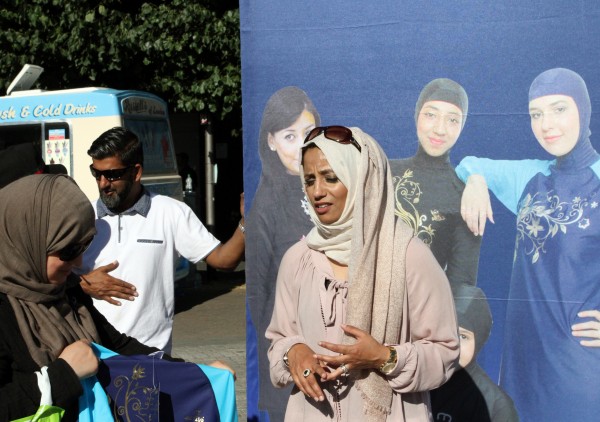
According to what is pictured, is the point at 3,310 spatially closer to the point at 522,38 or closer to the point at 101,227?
the point at 101,227

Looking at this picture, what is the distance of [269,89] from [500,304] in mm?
1749

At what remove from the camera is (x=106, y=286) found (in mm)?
4477

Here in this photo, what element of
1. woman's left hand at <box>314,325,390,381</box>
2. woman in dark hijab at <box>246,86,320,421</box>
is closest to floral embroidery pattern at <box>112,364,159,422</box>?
woman's left hand at <box>314,325,390,381</box>

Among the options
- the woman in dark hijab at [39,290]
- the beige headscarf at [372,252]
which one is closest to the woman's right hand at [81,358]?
the woman in dark hijab at [39,290]

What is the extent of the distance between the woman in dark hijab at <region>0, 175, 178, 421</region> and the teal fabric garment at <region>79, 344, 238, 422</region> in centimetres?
6

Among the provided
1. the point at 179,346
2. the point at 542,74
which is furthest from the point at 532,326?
the point at 179,346

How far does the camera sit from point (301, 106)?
541cm

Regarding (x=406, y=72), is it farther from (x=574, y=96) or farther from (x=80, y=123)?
(x=80, y=123)

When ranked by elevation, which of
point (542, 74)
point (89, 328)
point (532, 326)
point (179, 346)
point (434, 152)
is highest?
point (542, 74)

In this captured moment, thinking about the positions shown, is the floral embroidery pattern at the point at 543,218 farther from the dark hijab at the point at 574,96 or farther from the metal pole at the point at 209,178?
the metal pole at the point at 209,178

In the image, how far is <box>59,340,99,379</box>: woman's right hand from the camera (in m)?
3.02

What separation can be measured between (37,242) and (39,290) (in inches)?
6.1

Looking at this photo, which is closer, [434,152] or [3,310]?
[3,310]

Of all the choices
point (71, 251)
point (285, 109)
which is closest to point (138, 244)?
point (285, 109)
